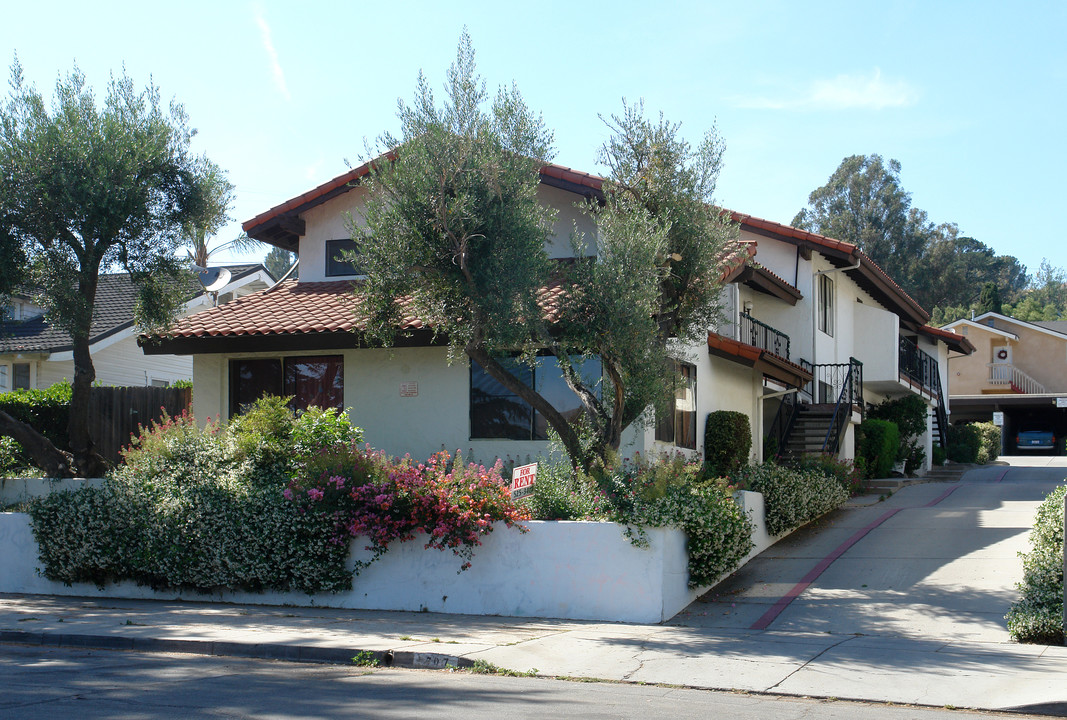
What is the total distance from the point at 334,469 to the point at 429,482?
4.26 feet

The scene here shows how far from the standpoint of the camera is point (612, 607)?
11.2 metres

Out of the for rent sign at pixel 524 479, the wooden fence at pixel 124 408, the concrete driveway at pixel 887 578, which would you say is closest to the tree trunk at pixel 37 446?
the wooden fence at pixel 124 408

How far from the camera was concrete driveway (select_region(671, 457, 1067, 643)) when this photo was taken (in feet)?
34.6

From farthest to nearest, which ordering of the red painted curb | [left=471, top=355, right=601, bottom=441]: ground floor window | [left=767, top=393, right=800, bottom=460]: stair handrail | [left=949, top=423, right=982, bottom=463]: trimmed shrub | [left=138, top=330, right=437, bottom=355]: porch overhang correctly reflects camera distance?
1. [left=949, top=423, right=982, bottom=463]: trimmed shrub
2. [left=767, top=393, right=800, bottom=460]: stair handrail
3. [left=138, top=330, right=437, bottom=355]: porch overhang
4. [left=471, top=355, right=601, bottom=441]: ground floor window
5. the red painted curb

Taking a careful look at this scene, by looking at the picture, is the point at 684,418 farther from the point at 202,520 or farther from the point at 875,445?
the point at 875,445

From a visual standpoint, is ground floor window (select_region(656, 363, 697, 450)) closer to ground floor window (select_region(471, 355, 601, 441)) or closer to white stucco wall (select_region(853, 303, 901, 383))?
ground floor window (select_region(471, 355, 601, 441))

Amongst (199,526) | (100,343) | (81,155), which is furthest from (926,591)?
(100,343)

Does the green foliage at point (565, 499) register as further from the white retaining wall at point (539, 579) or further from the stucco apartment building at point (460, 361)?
the stucco apartment building at point (460, 361)

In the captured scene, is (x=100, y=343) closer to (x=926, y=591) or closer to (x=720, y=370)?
(x=720, y=370)

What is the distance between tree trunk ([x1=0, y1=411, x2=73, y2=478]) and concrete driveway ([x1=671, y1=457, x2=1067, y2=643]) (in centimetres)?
953

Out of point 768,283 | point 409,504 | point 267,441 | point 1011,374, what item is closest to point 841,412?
point 768,283

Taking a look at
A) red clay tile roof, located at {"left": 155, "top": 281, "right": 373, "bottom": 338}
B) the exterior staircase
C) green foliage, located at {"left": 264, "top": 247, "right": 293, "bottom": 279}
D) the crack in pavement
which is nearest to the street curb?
the crack in pavement

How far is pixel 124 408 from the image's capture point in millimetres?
19312

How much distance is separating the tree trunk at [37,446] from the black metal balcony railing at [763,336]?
12.9 metres
